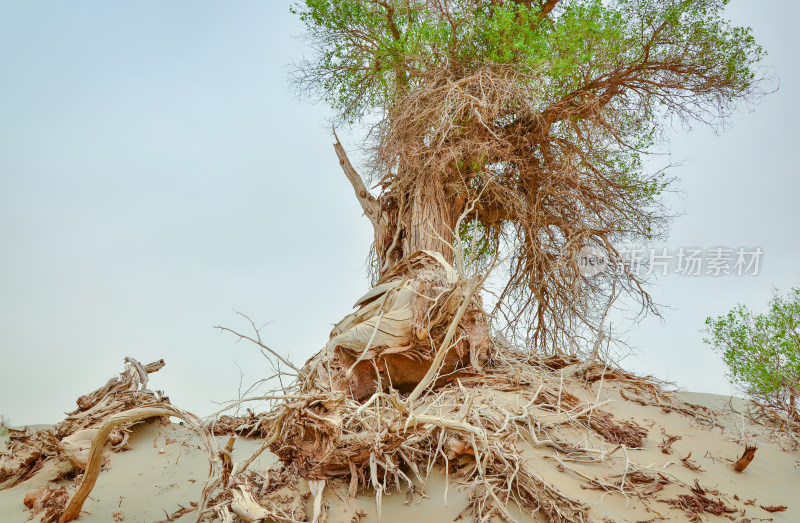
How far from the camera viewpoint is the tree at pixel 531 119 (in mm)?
5688

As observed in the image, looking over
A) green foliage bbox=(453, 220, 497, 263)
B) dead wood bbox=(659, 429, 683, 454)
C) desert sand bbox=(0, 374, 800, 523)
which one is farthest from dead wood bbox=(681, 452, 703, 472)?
green foliage bbox=(453, 220, 497, 263)

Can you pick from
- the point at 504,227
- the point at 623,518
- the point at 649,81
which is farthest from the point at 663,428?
the point at 649,81

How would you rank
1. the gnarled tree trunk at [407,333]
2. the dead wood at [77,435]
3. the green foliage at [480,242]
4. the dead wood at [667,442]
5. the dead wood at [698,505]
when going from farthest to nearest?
the green foliage at [480,242] < the dead wood at [77,435] < the gnarled tree trunk at [407,333] < the dead wood at [667,442] < the dead wood at [698,505]

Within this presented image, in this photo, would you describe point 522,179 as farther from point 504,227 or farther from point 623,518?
point 623,518

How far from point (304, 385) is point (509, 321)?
3.56 meters

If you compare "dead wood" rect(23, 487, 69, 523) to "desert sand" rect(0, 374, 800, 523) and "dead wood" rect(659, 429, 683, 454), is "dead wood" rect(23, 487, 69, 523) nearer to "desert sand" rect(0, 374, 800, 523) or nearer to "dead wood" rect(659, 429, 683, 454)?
"desert sand" rect(0, 374, 800, 523)

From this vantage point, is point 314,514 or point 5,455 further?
point 5,455

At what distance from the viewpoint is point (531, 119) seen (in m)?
5.92

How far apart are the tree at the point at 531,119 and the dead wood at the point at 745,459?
97.6 inches

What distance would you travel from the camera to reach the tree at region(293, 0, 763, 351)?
224 inches

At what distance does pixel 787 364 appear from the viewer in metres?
6.20

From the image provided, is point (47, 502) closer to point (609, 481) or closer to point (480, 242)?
point (609, 481)

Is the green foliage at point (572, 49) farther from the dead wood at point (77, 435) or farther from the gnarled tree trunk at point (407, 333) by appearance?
the dead wood at point (77, 435)

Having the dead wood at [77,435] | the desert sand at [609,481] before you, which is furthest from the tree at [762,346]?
the dead wood at [77,435]
